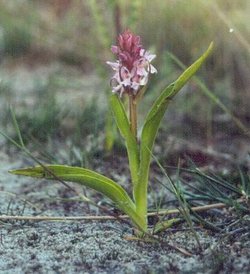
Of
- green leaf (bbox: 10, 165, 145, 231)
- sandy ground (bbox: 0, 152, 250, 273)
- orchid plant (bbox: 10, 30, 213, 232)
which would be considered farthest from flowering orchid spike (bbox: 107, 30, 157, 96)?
sandy ground (bbox: 0, 152, 250, 273)

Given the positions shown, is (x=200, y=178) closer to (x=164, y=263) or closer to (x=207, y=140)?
(x=164, y=263)

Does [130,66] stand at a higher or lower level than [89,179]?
higher

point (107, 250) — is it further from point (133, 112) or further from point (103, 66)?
point (103, 66)

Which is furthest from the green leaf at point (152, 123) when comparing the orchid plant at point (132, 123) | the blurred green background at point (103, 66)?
the blurred green background at point (103, 66)

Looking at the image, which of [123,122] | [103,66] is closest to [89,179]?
[123,122]

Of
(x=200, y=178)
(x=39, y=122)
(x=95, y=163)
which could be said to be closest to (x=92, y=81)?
(x=39, y=122)

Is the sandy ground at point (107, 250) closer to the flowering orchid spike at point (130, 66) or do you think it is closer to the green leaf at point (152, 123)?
the green leaf at point (152, 123)

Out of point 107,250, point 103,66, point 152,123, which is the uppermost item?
point 103,66

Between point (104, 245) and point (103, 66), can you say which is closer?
point (104, 245)
